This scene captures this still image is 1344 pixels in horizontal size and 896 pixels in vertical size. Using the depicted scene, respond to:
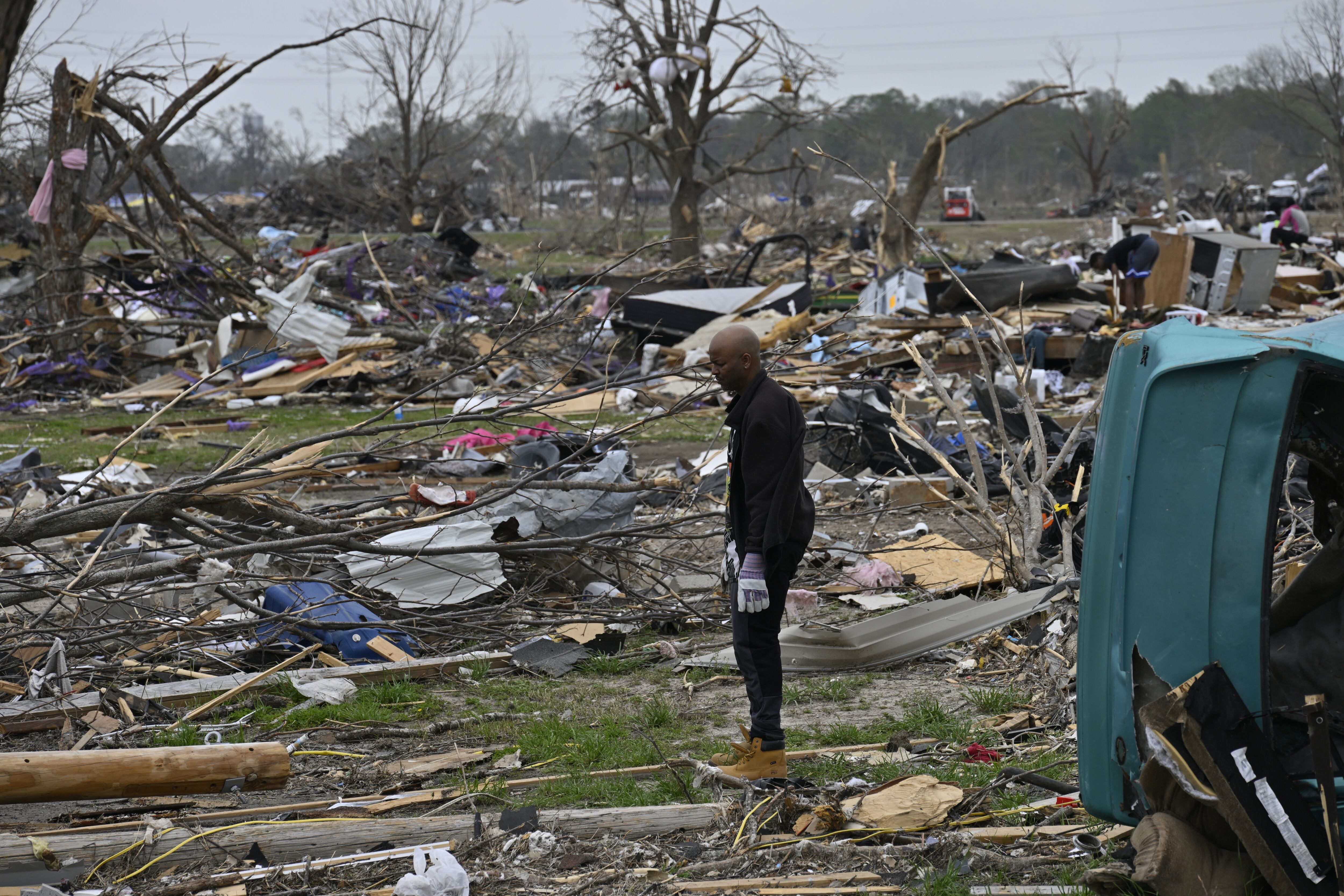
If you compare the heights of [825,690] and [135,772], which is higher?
[135,772]

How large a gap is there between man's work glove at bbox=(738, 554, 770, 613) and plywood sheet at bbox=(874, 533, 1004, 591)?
2775mm

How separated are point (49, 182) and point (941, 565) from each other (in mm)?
11842

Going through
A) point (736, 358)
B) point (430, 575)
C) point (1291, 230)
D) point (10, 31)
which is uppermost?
point (10, 31)

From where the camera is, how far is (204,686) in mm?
4969

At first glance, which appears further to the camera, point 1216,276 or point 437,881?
point 1216,276

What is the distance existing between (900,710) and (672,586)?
75.4 inches

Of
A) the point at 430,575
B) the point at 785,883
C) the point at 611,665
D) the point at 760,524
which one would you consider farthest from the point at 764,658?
the point at 430,575

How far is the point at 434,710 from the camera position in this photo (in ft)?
15.9

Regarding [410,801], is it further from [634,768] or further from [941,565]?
[941,565]

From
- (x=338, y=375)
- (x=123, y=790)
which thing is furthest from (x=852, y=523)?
(x=338, y=375)

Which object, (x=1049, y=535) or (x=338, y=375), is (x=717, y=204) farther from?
(x=1049, y=535)

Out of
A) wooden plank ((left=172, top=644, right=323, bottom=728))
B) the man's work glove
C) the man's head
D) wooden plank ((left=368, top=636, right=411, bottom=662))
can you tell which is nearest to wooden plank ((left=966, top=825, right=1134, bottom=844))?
the man's work glove

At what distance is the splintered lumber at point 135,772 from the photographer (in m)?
3.38

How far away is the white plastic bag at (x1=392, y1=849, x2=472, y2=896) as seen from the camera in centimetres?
306
